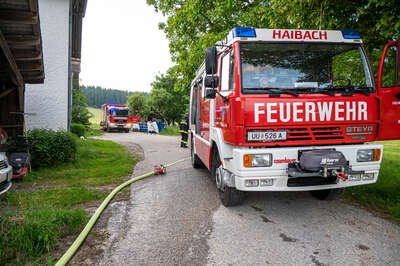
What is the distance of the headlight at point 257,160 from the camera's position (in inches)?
155

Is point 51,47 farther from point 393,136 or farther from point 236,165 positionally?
point 393,136

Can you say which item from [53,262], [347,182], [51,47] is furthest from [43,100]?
[347,182]

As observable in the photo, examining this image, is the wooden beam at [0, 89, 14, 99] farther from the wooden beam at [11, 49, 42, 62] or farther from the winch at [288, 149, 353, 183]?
the winch at [288, 149, 353, 183]

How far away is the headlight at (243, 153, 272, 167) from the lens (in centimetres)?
393

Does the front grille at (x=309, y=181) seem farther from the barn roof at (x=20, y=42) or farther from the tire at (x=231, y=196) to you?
the barn roof at (x=20, y=42)

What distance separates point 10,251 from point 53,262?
1.91 feet

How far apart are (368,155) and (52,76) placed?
29.6ft

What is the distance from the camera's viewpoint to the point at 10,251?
3291mm

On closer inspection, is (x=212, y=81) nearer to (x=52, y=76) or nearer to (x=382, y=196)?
(x=382, y=196)

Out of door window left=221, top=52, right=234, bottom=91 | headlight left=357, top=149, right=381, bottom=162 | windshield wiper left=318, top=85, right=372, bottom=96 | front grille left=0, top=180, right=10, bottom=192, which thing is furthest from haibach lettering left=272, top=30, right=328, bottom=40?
front grille left=0, top=180, right=10, bottom=192

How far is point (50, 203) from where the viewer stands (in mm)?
5020

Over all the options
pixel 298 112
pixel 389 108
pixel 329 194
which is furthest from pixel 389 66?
pixel 298 112

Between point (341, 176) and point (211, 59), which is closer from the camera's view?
point (341, 176)

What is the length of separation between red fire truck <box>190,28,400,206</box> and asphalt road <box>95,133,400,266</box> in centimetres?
51
